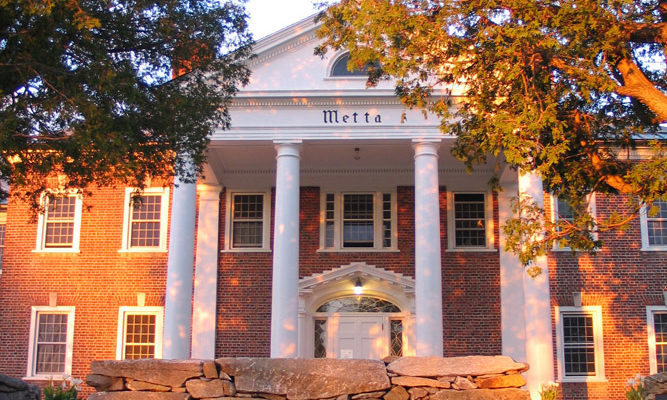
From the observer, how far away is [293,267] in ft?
61.7

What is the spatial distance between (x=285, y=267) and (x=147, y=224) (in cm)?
668

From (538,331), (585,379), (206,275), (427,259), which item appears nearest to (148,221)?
(206,275)

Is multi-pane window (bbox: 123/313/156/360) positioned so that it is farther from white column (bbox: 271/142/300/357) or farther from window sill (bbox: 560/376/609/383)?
window sill (bbox: 560/376/609/383)

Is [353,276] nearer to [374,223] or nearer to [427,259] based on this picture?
[374,223]

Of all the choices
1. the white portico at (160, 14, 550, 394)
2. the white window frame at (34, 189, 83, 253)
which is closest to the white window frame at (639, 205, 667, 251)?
the white portico at (160, 14, 550, 394)

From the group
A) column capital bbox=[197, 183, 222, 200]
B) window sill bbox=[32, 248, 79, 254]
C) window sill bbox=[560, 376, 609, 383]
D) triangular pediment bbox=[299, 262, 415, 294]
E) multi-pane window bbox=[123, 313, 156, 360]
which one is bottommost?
window sill bbox=[560, 376, 609, 383]

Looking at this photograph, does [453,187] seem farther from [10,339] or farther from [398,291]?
[10,339]

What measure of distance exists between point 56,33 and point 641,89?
7.91 metres

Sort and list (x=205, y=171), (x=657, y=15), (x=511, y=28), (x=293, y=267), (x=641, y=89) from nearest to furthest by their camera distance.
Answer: (x=511, y=28)
(x=641, y=89)
(x=657, y=15)
(x=293, y=267)
(x=205, y=171)

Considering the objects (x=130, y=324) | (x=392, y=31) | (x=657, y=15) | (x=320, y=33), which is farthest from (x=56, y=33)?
(x=130, y=324)

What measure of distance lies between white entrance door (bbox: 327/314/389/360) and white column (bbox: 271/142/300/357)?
175 inches

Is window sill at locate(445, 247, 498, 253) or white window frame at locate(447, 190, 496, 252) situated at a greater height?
white window frame at locate(447, 190, 496, 252)

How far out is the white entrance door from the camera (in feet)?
75.0

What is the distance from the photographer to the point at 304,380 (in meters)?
9.80
